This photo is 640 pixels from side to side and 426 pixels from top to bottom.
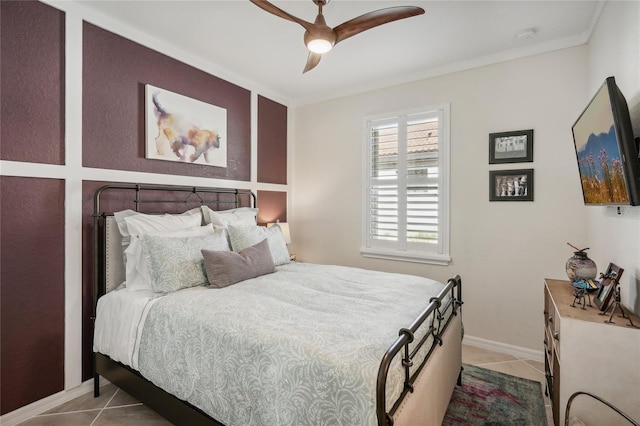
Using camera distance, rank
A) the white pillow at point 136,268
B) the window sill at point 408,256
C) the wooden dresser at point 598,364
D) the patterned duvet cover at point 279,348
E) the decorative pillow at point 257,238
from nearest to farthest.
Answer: the patterned duvet cover at point 279,348 → the wooden dresser at point 598,364 → the white pillow at point 136,268 → the decorative pillow at point 257,238 → the window sill at point 408,256

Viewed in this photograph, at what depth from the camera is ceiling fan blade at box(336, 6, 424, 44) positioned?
6.20 ft

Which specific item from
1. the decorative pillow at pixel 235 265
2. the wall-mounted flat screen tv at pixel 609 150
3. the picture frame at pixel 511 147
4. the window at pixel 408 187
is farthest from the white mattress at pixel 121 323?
the picture frame at pixel 511 147

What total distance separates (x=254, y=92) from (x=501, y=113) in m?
2.69

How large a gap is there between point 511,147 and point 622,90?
1.17 metres

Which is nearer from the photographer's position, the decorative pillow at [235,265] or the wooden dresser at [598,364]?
the wooden dresser at [598,364]

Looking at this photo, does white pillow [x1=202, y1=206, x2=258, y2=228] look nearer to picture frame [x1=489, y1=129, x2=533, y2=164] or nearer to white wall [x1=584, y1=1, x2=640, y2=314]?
picture frame [x1=489, y1=129, x2=533, y2=164]

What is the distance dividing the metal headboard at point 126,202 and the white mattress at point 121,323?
0.17 metres

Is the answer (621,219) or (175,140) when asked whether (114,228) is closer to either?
(175,140)

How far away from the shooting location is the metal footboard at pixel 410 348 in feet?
3.77

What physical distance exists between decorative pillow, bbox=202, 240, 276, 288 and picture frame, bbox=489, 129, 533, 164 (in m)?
2.35

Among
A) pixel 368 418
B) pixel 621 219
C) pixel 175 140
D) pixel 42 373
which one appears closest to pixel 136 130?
pixel 175 140

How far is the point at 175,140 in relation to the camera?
2.98 m

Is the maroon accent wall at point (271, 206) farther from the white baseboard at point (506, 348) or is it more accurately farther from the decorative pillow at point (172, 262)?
the white baseboard at point (506, 348)

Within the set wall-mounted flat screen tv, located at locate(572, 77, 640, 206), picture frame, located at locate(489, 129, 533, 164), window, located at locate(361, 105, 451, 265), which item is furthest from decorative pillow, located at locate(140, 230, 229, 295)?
picture frame, located at locate(489, 129, 533, 164)
